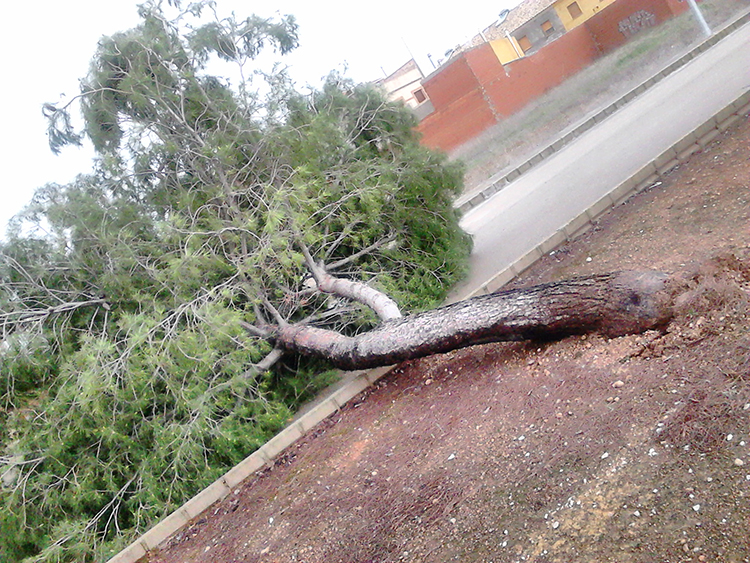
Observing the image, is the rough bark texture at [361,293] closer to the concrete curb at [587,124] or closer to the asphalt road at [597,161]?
the asphalt road at [597,161]

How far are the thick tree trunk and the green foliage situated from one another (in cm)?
110

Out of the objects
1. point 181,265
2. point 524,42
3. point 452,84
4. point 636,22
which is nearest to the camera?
point 181,265

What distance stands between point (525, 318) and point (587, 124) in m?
11.6

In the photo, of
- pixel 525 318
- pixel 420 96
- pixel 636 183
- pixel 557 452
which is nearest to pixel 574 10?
pixel 420 96

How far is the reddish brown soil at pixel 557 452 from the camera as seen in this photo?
2.10m

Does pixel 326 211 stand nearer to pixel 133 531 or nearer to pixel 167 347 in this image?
pixel 167 347

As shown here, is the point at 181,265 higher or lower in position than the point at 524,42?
lower

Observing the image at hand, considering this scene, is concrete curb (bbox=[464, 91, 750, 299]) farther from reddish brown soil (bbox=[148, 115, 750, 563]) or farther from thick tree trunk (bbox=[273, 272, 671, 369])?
thick tree trunk (bbox=[273, 272, 671, 369])

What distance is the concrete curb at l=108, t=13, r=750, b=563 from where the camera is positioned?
434 cm

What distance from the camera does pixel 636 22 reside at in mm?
20797

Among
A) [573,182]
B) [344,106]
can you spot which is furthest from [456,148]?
[344,106]

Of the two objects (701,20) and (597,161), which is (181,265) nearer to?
(597,161)

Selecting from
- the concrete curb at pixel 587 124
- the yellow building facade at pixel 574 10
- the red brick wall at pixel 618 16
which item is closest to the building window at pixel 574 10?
the yellow building facade at pixel 574 10

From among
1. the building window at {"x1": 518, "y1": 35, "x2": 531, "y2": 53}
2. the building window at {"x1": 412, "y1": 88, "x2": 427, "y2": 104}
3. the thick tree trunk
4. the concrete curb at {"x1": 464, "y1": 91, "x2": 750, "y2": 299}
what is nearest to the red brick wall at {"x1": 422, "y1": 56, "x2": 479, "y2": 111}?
the building window at {"x1": 412, "y1": 88, "x2": 427, "y2": 104}
